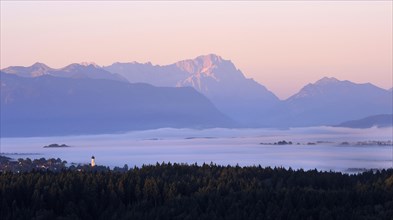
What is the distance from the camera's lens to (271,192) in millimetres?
31516

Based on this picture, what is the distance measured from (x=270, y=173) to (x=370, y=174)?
5.21 m

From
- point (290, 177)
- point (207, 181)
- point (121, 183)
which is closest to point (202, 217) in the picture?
point (121, 183)

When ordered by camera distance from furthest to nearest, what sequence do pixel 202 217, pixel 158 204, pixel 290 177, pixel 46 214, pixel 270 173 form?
pixel 270 173 < pixel 290 177 < pixel 158 204 < pixel 46 214 < pixel 202 217

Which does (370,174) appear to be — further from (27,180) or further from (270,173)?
(27,180)

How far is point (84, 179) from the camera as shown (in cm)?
3541

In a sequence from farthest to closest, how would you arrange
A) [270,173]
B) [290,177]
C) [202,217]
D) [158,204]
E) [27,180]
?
[270,173] < [290,177] < [27,180] < [158,204] < [202,217]

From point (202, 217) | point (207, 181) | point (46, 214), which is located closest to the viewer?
point (202, 217)

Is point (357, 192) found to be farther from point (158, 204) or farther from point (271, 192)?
point (158, 204)

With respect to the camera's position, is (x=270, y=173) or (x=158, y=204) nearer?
(x=158, y=204)

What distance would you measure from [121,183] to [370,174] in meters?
15.0

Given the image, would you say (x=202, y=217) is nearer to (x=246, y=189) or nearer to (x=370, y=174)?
(x=246, y=189)

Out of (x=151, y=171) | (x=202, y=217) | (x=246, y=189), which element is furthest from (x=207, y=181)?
(x=202, y=217)

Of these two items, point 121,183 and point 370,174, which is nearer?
point 121,183

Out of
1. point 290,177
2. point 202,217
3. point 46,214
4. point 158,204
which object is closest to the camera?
point 202,217
